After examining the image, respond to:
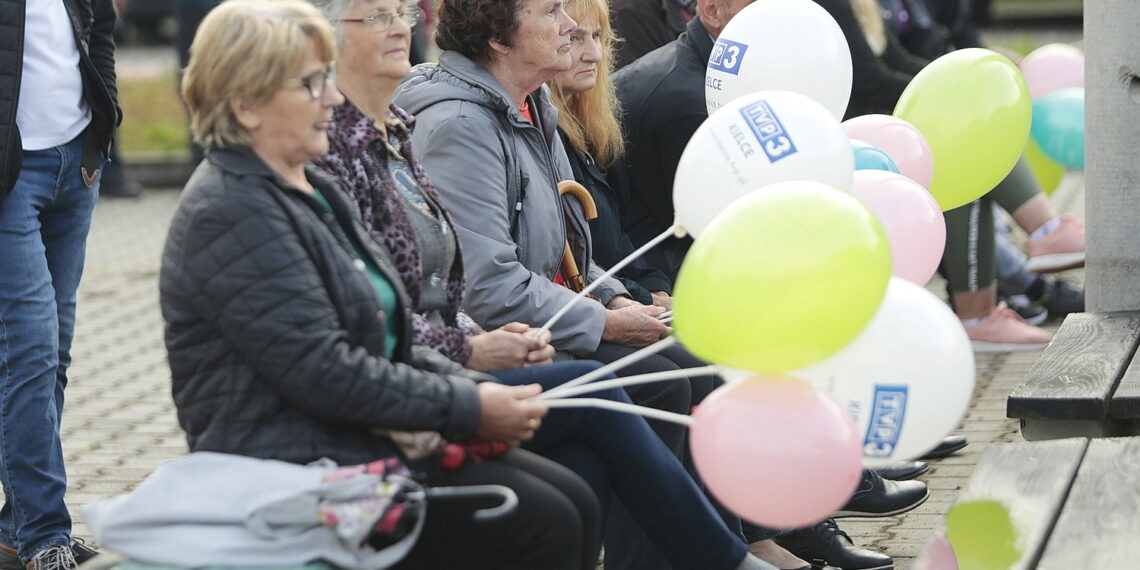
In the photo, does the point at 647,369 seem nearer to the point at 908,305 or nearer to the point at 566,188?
the point at 566,188

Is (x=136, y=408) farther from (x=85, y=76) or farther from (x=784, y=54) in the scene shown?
(x=784, y=54)

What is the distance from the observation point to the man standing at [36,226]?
3.84 meters

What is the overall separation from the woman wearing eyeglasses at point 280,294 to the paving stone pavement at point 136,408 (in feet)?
4.66

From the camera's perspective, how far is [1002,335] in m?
6.36

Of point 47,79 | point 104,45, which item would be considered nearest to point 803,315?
point 47,79

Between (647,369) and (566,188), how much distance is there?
20.8 inches

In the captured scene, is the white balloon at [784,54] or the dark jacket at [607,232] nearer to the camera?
the white balloon at [784,54]

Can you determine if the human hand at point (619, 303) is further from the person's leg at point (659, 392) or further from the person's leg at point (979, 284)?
the person's leg at point (979, 284)

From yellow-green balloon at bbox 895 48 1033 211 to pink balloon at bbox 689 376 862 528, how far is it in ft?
5.06

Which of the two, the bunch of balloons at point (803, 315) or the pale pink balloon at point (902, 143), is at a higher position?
the bunch of balloons at point (803, 315)

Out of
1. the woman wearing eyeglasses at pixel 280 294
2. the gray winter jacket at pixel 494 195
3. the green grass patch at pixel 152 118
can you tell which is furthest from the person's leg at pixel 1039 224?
the green grass patch at pixel 152 118

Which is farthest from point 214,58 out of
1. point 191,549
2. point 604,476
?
point 604,476

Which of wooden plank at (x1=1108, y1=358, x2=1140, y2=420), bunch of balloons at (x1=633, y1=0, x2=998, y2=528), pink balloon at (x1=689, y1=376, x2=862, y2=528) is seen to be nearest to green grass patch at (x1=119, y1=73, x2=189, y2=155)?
bunch of balloons at (x1=633, y1=0, x2=998, y2=528)

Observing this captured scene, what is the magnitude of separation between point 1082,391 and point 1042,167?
3.77m
